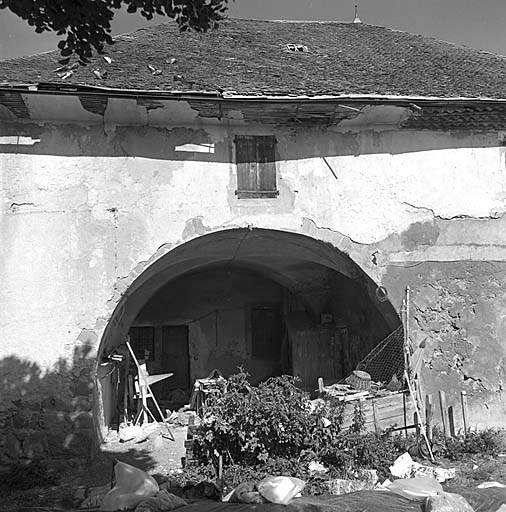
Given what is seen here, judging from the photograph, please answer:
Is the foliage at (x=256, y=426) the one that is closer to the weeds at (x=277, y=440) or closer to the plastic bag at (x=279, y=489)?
the weeds at (x=277, y=440)

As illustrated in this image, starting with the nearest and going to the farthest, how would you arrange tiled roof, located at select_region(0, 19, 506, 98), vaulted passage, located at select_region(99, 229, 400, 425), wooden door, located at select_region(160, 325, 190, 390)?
tiled roof, located at select_region(0, 19, 506, 98) → vaulted passage, located at select_region(99, 229, 400, 425) → wooden door, located at select_region(160, 325, 190, 390)

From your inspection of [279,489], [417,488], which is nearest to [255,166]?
[279,489]

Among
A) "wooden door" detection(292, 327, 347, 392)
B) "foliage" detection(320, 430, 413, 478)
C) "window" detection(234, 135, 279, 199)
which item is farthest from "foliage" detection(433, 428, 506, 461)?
"window" detection(234, 135, 279, 199)

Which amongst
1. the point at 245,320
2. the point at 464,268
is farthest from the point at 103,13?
the point at 245,320

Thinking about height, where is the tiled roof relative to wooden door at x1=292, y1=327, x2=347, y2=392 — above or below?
above

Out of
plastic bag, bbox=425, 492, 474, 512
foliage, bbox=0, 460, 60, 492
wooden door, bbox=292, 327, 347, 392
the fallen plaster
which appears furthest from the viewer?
wooden door, bbox=292, 327, 347, 392

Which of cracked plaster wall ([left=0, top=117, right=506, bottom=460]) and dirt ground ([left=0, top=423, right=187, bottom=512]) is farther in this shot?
cracked plaster wall ([left=0, top=117, right=506, bottom=460])

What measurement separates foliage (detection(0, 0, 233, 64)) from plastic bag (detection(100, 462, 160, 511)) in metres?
4.27

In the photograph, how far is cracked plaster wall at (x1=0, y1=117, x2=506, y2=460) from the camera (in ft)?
28.1

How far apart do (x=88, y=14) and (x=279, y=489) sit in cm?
496

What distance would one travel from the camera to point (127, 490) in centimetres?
607

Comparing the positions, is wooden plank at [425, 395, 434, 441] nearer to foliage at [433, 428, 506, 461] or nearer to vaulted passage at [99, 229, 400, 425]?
foliage at [433, 428, 506, 461]

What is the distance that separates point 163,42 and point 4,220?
15.9 feet

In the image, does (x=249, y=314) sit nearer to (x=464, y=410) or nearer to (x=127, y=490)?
(x=464, y=410)
